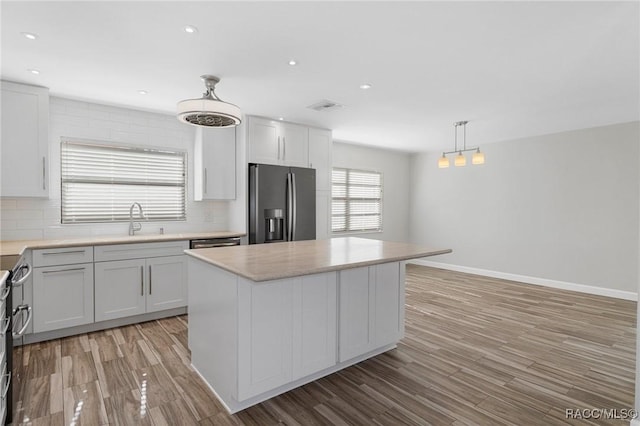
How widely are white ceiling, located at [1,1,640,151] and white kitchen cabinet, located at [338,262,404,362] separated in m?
1.71

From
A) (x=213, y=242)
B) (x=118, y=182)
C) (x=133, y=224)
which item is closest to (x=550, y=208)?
(x=213, y=242)

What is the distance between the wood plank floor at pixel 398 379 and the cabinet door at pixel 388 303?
19cm

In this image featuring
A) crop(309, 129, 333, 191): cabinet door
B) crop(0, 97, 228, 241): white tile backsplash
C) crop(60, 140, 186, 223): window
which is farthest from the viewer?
crop(309, 129, 333, 191): cabinet door

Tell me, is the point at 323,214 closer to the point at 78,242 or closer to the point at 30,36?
the point at 78,242

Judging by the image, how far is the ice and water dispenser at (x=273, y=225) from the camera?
4.32 metres

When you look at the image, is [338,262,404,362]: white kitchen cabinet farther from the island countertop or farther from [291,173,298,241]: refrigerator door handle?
[291,173,298,241]: refrigerator door handle

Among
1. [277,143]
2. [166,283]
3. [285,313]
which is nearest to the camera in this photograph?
[285,313]

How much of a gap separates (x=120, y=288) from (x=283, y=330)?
7.40 ft

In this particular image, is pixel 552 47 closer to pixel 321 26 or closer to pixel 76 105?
pixel 321 26

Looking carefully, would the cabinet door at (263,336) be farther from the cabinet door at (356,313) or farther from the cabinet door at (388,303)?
the cabinet door at (388,303)

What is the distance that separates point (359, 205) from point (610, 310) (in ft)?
13.2

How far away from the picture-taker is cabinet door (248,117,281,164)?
171 inches

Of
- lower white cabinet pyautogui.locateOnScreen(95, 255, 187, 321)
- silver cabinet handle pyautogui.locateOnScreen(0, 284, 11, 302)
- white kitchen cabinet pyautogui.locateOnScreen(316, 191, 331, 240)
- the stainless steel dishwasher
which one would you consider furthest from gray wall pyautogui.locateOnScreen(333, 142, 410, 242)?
silver cabinet handle pyautogui.locateOnScreen(0, 284, 11, 302)

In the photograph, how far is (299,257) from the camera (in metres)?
2.27
